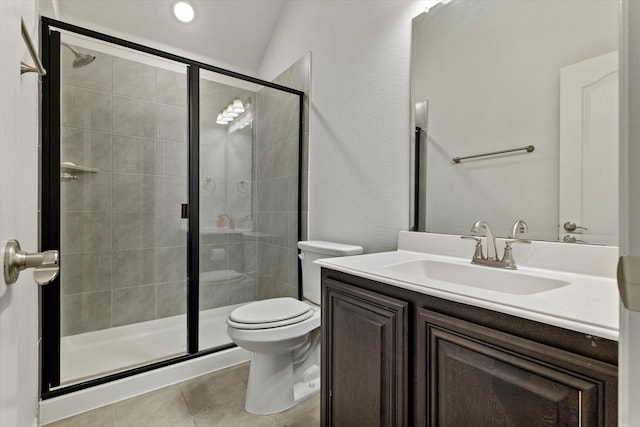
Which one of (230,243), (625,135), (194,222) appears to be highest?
(625,135)

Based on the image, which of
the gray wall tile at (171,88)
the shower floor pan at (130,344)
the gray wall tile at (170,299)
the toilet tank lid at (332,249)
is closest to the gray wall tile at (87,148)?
the gray wall tile at (171,88)

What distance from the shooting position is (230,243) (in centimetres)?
239

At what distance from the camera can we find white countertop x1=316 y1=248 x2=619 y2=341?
0.59 metres

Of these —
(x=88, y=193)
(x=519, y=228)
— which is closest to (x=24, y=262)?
(x=519, y=228)

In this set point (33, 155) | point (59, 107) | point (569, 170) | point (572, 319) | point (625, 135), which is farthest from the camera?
point (59, 107)

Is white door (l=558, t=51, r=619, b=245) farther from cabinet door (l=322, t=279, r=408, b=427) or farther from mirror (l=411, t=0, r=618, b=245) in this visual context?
cabinet door (l=322, t=279, r=408, b=427)

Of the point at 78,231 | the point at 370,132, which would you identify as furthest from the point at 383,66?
the point at 78,231

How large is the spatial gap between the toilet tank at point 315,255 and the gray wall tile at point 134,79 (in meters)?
1.59

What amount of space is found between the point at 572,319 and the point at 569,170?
0.66 meters

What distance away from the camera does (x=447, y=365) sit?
785 millimetres

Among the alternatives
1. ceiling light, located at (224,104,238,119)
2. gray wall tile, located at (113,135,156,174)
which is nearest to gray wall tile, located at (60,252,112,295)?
gray wall tile, located at (113,135,156,174)

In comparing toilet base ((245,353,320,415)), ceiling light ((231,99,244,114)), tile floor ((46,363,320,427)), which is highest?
ceiling light ((231,99,244,114))

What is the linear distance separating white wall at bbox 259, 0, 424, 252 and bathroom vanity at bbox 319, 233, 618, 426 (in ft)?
1.54

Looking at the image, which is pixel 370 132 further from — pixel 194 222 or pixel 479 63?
pixel 194 222
